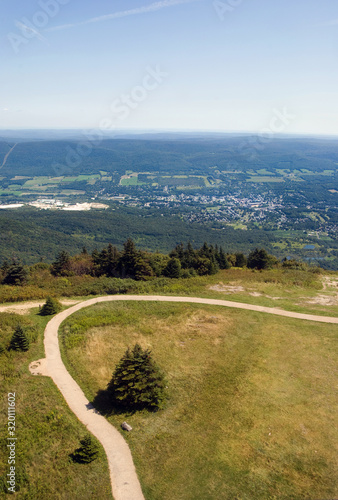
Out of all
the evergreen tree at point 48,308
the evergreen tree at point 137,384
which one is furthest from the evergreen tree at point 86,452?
the evergreen tree at point 48,308

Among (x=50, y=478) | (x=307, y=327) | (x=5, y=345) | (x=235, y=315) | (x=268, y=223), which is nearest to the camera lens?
(x=50, y=478)

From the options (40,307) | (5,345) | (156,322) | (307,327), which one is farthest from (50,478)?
(307,327)

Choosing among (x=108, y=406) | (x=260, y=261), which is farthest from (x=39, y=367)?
(x=260, y=261)

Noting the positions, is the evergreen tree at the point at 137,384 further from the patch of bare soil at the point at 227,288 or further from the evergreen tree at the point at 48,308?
the patch of bare soil at the point at 227,288

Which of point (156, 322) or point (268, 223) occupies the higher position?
point (156, 322)

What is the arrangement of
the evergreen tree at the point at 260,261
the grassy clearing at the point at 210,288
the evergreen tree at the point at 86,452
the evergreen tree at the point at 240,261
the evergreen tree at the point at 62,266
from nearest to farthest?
the evergreen tree at the point at 86,452
the grassy clearing at the point at 210,288
the evergreen tree at the point at 62,266
the evergreen tree at the point at 260,261
the evergreen tree at the point at 240,261

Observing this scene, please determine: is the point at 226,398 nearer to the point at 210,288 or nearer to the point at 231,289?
the point at 210,288

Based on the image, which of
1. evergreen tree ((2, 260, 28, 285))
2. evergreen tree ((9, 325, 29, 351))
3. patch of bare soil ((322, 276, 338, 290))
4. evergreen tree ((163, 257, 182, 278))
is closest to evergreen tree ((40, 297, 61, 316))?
evergreen tree ((9, 325, 29, 351))

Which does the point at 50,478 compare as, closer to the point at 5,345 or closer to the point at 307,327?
the point at 5,345
